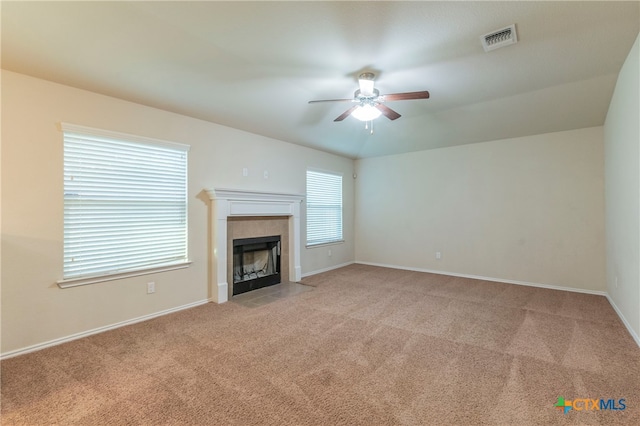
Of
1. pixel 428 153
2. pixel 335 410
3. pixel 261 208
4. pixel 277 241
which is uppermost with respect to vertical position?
pixel 428 153

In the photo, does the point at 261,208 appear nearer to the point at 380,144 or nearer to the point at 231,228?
the point at 231,228

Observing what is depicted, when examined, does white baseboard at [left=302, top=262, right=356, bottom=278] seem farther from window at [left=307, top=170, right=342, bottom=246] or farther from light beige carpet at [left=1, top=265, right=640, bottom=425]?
light beige carpet at [left=1, top=265, right=640, bottom=425]

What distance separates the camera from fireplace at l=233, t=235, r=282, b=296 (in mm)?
4348

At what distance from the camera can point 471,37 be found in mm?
2312

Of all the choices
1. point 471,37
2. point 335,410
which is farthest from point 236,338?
point 471,37

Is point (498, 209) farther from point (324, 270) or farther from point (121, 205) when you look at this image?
point (121, 205)

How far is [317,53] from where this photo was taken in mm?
2518

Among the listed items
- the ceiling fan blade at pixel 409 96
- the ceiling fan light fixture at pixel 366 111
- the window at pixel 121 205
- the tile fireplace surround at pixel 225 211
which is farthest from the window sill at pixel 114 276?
the ceiling fan blade at pixel 409 96

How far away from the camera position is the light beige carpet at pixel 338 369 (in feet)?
5.80

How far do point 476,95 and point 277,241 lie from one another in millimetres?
3553

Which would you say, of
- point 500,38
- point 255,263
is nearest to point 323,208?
point 255,263

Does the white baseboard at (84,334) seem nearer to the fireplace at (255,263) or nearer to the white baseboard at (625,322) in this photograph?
the fireplace at (255,263)

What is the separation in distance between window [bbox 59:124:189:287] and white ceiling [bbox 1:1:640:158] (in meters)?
0.57

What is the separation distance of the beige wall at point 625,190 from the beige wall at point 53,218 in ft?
14.9
